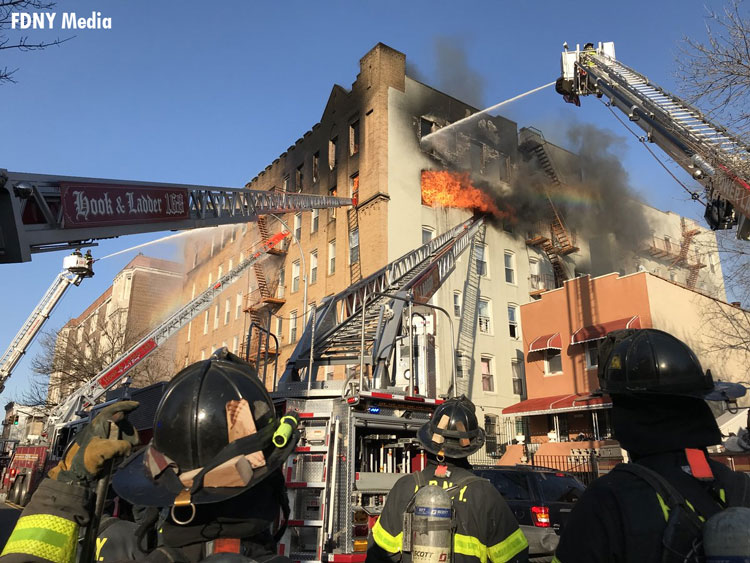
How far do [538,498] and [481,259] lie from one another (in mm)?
19727

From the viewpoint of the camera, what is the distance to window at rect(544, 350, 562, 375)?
20905 mm

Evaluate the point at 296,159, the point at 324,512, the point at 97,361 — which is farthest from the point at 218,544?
the point at 97,361

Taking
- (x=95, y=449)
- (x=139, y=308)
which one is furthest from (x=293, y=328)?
(x=139, y=308)

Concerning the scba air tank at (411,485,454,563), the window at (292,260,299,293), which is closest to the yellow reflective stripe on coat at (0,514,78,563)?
the scba air tank at (411,485,454,563)

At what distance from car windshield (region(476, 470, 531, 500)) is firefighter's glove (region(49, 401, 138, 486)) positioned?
6103 mm

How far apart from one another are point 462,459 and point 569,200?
31641 millimetres

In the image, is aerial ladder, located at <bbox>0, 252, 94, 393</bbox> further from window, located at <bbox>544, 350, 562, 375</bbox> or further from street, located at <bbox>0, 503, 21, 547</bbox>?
window, located at <bbox>544, 350, 562, 375</bbox>

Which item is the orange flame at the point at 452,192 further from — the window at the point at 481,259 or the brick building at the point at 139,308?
the brick building at the point at 139,308

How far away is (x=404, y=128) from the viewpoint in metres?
26.0

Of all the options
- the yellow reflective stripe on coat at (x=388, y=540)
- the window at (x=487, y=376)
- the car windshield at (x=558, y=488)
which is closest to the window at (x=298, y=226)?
the window at (x=487, y=376)

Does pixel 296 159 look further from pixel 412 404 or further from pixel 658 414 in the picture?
pixel 658 414

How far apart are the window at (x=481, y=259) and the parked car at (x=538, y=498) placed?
18611 millimetres

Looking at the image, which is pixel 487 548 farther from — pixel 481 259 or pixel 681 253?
pixel 681 253

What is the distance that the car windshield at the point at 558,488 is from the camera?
7871 mm
